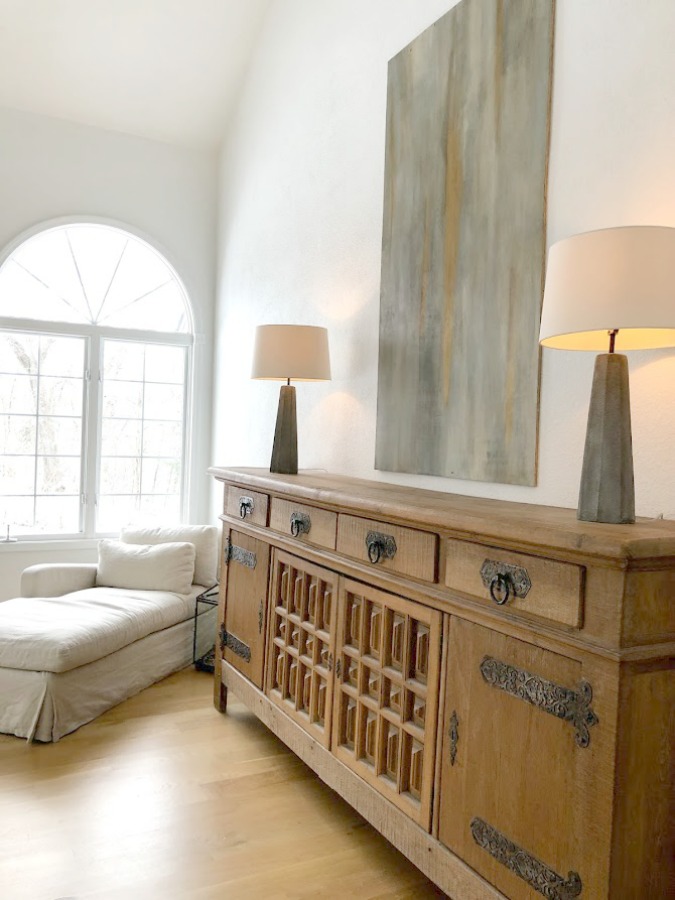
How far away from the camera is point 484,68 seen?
2.33 meters

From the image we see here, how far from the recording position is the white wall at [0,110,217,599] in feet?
14.3

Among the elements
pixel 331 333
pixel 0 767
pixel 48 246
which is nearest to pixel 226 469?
pixel 331 333

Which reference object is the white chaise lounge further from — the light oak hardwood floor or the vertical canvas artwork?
the vertical canvas artwork

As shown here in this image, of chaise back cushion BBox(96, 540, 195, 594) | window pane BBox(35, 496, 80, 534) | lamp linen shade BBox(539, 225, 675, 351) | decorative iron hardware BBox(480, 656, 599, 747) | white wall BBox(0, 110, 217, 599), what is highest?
white wall BBox(0, 110, 217, 599)

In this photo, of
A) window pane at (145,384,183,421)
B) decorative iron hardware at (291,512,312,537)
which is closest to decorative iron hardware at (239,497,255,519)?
decorative iron hardware at (291,512,312,537)

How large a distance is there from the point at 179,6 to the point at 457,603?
3851 millimetres

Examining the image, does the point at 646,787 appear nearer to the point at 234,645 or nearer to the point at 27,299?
the point at 234,645

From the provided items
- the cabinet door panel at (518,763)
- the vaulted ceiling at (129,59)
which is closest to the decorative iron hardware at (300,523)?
the cabinet door panel at (518,763)

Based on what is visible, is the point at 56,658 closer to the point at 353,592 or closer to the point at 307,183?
the point at 353,592

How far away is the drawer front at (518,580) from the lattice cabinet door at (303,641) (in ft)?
2.09

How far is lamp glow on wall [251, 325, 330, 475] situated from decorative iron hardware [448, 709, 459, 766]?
4.82 ft

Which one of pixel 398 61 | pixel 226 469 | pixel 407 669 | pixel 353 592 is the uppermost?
pixel 398 61

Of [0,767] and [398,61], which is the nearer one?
[0,767]

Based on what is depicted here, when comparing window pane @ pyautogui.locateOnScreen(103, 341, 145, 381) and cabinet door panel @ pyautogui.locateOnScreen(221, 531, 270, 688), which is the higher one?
window pane @ pyautogui.locateOnScreen(103, 341, 145, 381)
